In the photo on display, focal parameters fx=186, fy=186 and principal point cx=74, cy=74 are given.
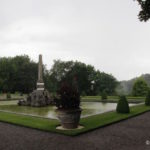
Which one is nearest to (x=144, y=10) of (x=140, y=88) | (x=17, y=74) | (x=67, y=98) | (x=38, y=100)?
(x=67, y=98)

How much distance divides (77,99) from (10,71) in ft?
162

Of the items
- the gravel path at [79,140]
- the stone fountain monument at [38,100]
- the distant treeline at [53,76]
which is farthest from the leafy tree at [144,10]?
the distant treeline at [53,76]

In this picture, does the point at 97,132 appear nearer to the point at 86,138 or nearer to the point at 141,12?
the point at 86,138

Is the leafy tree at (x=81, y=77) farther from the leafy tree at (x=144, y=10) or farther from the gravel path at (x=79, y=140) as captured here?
the leafy tree at (x=144, y=10)

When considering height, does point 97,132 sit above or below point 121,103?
below

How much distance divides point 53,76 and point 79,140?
60.6 m

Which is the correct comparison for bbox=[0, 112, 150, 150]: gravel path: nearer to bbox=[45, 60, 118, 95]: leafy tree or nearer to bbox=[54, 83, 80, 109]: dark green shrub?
bbox=[54, 83, 80, 109]: dark green shrub

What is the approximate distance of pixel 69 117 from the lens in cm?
956

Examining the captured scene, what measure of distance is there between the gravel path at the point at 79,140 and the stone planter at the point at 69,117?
39.9 inches

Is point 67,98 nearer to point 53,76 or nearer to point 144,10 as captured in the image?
point 144,10

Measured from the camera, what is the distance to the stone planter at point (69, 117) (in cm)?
951

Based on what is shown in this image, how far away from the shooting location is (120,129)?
1001 centimetres

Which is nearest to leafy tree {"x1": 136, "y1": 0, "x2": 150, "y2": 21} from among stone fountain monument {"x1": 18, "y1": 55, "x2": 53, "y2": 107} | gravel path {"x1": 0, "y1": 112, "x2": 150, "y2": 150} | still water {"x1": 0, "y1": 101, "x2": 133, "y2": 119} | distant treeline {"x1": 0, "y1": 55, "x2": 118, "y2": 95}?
gravel path {"x1": 0, "y1": 112, "x2": 150, "y2": 150}

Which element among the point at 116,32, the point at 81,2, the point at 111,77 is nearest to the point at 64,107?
the point at 81,2
